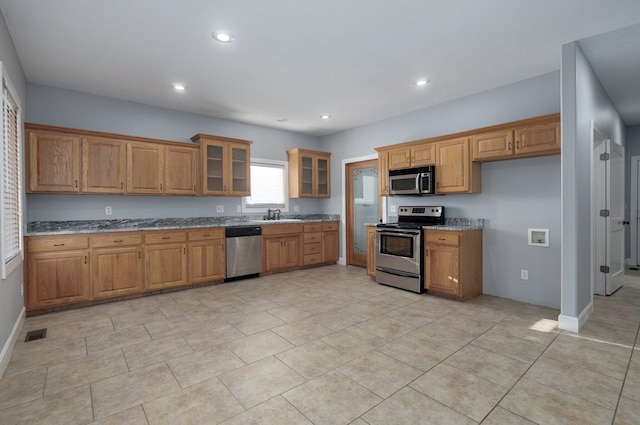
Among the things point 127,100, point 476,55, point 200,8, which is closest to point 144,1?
point 200,8

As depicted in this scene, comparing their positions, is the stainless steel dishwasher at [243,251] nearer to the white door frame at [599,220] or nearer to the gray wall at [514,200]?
the gray wall at [514,200]

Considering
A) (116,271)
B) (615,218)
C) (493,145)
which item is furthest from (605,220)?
(116,271)

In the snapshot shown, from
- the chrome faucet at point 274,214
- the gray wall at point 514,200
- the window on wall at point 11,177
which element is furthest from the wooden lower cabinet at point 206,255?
the gray wall at point 514,200

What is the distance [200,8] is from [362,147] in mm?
3981

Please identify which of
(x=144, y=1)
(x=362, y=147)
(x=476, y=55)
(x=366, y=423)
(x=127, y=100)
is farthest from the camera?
(x=362, y=147)

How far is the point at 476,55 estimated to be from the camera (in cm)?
327

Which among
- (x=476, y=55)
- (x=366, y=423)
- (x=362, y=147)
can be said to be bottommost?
(x=366, y=423)

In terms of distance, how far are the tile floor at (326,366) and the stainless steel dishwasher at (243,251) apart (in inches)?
47.8

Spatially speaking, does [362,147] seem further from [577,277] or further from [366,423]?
[366,423]

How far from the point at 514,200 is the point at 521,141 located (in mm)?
761

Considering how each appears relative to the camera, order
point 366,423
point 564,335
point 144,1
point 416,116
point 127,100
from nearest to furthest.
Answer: point 366,423
point 144,1
point 564,335
point 127,100
point 416,116

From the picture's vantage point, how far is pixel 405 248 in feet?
14.8

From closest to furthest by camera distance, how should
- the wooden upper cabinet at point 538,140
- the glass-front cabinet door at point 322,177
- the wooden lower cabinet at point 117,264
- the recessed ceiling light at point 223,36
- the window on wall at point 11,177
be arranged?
the window on wall at point 11,177
the recessed ceiling light at point 223,36
the wooden upper cabinet at point 538,140
the wooden lower cabinet at point 117,264
the glass-front cabinet door at point 322,177

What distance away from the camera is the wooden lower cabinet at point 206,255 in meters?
4.62
